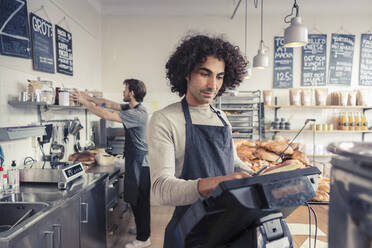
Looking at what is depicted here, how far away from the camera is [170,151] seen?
1.11 metres

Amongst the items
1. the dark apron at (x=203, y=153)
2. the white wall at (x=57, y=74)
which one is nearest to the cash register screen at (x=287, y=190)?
the dark apron at (x=203, y=153)

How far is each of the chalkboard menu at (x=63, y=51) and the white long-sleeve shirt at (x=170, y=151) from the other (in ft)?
8.25

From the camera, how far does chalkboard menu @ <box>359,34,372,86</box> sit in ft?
15.9

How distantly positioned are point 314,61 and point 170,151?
4644 mm

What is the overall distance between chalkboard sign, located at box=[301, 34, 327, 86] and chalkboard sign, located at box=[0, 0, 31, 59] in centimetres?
441

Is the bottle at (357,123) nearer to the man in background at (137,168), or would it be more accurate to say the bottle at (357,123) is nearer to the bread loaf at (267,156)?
the bread loaf at (267,156)

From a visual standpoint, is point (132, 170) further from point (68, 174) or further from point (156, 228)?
point (156, 228)

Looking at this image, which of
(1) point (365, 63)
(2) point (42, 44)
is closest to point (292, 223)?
(2) point (42, 44)

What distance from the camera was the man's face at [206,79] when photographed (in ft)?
3.94

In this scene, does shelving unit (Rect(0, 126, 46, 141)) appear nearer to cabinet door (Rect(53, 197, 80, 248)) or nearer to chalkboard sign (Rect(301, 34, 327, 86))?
cabinet door (Rect(53, 197, 80, 248))

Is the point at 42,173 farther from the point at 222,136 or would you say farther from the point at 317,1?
the point at 317,1

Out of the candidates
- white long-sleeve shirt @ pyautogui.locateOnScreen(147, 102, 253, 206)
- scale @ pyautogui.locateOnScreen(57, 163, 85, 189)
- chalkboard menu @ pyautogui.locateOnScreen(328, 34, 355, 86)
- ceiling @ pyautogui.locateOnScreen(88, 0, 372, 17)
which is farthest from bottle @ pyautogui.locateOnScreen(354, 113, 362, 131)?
scale @ pyautogui.locateOnScreen(57, 163, 85, 189)

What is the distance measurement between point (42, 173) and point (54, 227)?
0.65 metres

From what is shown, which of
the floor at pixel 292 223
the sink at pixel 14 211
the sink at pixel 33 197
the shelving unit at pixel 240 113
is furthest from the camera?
the shelving unit at pixel 240 113
